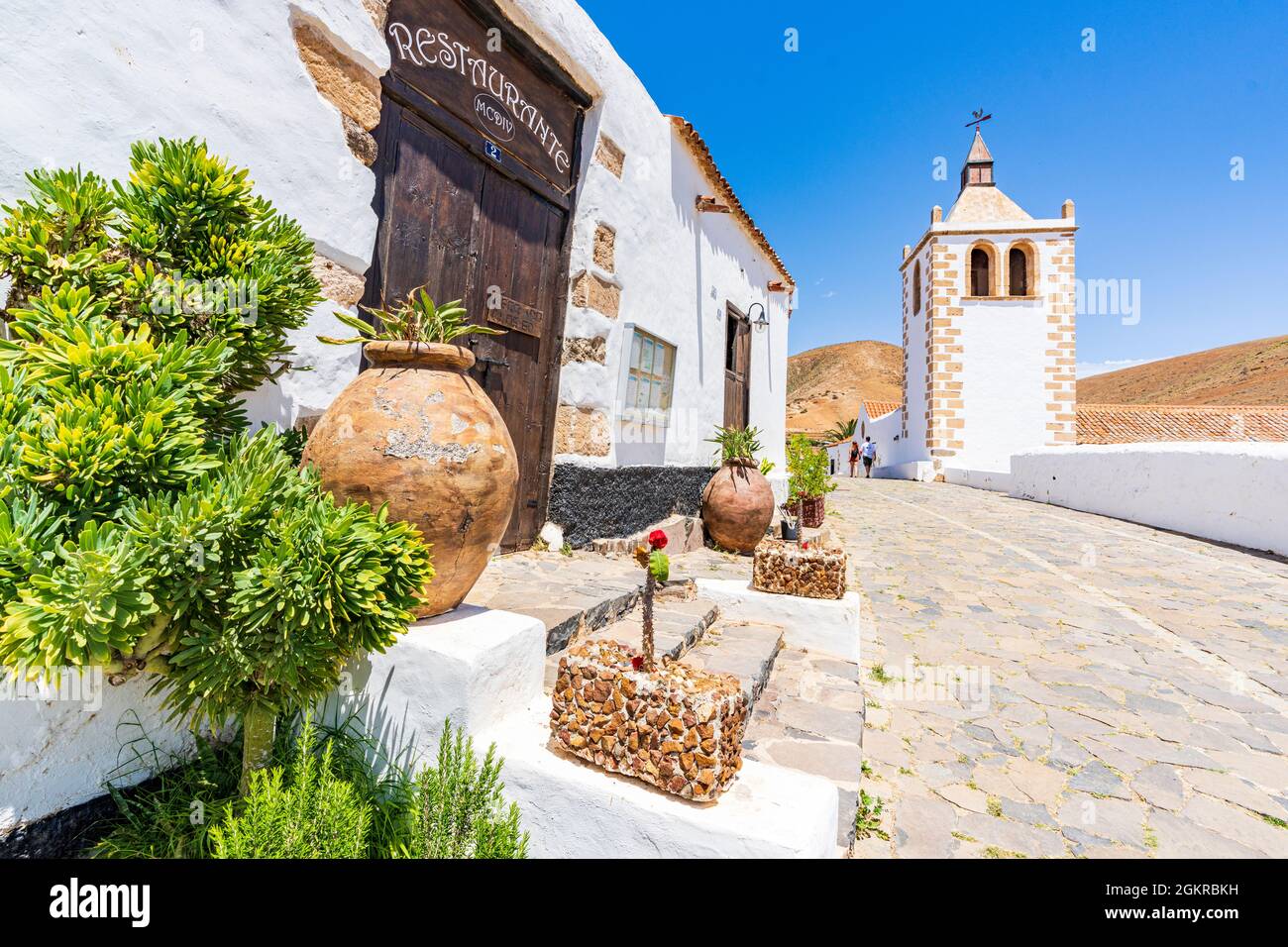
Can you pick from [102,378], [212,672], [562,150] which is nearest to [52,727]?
[212,672]

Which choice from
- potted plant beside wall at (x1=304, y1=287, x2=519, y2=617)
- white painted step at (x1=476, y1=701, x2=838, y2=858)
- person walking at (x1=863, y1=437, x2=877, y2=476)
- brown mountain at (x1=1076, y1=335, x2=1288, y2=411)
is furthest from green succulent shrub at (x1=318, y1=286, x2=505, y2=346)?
brown mountain at (x1=1076, y1=335, x2=1288, y2=411)

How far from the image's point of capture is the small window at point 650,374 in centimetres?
561

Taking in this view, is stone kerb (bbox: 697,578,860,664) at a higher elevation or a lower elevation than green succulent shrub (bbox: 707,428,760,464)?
lower

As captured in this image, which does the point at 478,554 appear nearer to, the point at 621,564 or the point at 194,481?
the point at 194,481

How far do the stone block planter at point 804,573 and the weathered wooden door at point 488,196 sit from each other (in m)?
1.84

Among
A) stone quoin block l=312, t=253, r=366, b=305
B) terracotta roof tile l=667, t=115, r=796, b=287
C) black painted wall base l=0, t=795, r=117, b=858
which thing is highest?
terracotta roof tile l=667, t=115, r=796, b=287

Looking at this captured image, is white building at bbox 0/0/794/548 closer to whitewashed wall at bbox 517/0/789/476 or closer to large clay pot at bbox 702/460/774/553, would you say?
whitewashed wall at bbox 517/0/789/476

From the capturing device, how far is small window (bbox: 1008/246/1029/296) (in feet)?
67.2

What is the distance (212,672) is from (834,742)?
2296mm

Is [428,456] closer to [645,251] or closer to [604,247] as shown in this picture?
[604,247]

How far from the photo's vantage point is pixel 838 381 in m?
70.1

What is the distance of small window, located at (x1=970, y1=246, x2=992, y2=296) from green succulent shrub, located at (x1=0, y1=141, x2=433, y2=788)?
23756 millimetres

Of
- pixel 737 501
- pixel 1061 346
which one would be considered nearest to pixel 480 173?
pixel 737 501

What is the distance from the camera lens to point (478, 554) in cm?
222
